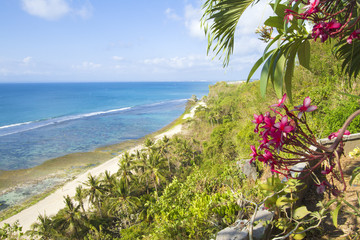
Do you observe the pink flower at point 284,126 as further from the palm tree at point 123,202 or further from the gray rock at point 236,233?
the palm tree at point 123,202

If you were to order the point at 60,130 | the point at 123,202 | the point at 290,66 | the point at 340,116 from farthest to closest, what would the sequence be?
the point at 60,130 → the point at 123,202 → the point at 340,116 → the point at 290,66

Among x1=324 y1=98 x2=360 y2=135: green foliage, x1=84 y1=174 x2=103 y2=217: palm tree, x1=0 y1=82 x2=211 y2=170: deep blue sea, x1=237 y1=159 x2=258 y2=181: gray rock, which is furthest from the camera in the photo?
x1=0 y1=82 x2=211 y2=170: deep blue sea

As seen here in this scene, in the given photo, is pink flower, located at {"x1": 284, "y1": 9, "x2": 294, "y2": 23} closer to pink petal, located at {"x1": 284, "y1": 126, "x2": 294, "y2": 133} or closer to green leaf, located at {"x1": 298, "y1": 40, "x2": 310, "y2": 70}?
green leaf, located at {"x1": 298, "y1": 40, "x2": 310, "y2": 70}

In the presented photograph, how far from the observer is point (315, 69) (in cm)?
1217

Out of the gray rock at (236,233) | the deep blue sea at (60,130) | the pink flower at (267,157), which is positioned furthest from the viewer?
the deep blue sea at (60,130)

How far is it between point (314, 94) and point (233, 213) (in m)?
9.23

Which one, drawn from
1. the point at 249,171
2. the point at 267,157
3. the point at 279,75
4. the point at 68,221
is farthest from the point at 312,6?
the point at 68,221

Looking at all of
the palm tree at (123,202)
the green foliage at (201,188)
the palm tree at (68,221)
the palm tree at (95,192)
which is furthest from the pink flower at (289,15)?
the palm tree at (95,192)

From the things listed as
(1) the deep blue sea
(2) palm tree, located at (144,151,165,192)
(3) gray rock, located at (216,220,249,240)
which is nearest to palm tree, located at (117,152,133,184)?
(2) palm tree, located at (144,151,165,192)

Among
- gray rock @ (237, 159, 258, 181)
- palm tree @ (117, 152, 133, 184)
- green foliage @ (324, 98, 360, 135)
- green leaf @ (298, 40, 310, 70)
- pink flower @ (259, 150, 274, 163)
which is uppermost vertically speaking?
green leaf @ (298, 40, 310, 70)

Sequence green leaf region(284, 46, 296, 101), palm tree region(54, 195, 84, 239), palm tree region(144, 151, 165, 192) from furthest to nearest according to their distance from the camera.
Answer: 1. palm tree region(144, 151, 165, 192)
2. palm tree region(54, 195, 84, 239)
3. green leaf region(284, 46, 296, 101)

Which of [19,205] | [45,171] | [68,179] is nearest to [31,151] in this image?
[45,171]

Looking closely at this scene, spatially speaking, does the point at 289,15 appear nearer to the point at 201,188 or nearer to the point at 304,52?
the point at 304,52

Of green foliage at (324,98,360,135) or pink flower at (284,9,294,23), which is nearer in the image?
pink flower at (284,9,294,23)
